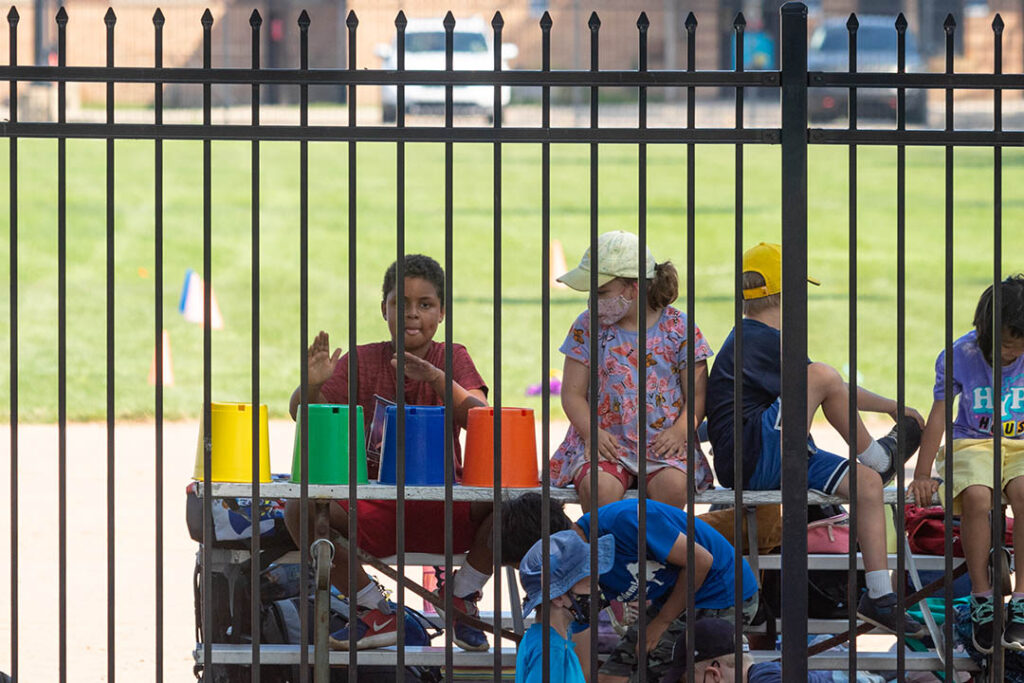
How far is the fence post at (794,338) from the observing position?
3660 mm

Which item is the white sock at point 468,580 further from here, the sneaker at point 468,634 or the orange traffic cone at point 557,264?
the orange traffic cone at point 557,264

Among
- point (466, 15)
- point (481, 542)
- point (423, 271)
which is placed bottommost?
point (481, 542)

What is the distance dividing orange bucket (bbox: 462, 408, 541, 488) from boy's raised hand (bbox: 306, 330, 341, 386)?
0.56 metres

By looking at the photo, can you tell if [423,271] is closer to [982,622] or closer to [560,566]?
[560,566]

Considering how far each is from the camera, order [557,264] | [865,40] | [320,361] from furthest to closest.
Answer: [865,40] → [557,264] → [320,361]

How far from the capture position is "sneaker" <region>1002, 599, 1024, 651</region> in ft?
13.2

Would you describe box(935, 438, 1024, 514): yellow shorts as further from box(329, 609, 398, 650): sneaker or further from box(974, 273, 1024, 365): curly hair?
box(329, 609, 398, 650): sneaker

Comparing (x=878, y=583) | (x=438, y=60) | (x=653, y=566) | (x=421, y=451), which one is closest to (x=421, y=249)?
A: (x=438, y=60)

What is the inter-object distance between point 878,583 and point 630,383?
105 centimetres

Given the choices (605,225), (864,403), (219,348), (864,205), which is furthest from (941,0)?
(864,403)

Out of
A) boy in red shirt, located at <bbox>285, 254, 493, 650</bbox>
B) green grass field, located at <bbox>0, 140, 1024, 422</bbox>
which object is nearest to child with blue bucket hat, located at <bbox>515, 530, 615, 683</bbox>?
boy in red shirt, located at <bbox>285, 254, 493, 650</bbox>

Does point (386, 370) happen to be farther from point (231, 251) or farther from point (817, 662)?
point (231, 251)

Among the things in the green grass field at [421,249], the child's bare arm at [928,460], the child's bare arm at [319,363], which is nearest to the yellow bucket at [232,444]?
the child's bare arm at [319,363]

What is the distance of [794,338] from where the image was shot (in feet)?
12.2
